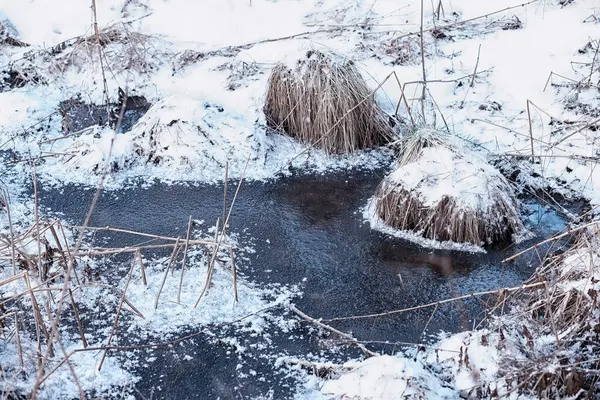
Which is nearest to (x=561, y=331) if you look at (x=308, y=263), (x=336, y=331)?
(x=336, y=331)

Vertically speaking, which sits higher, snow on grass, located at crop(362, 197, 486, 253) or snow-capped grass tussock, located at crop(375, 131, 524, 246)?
snow-capped grass tussock, located at crop(375, 131, 524, 246)

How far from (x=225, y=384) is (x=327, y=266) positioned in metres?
1.30

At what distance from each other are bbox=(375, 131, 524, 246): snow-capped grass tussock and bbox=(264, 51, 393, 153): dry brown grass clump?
35.8 inches

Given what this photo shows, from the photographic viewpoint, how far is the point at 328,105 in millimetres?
5922

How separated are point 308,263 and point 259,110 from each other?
210cm

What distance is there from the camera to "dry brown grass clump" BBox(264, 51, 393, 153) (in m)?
5.97

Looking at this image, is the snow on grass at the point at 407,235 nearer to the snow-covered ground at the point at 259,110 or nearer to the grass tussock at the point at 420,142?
the grass tussock at the point at 420,142

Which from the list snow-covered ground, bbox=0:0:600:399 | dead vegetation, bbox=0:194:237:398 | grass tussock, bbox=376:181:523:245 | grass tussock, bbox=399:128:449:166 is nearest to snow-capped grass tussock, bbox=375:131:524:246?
grass tussock, bbox=376:181:523:245

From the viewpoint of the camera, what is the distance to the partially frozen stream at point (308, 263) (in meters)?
3.94

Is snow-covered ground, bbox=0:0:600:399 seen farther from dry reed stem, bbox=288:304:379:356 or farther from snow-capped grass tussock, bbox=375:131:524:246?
snow-capped grass tussock, bbox=375:131:524:246

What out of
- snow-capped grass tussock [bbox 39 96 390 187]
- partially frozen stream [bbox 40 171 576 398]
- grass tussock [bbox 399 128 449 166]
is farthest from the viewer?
snow-capped grass tussock [bbox 39 96 390 187]

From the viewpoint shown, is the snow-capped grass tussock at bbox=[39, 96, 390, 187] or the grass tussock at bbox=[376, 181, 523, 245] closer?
the grass tussock at bbox=[376, 181, 523, 245]

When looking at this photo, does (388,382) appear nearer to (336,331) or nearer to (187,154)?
(336,331)

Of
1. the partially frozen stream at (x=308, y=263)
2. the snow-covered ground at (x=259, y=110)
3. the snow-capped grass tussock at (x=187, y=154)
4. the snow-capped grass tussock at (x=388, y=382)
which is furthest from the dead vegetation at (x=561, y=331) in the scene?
the snow-capped grass tussock at (x=187, y=154)
